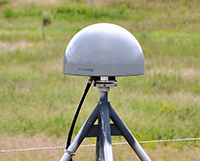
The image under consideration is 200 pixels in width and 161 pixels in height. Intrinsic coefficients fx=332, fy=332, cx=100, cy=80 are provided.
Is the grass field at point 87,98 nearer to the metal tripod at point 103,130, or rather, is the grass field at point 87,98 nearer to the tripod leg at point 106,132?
the metal tripod at point 103,130

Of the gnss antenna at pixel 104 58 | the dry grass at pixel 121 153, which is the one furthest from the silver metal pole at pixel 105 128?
the dry grass at pixel 121 153

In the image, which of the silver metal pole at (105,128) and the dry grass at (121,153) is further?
the dry grass at (121,153)

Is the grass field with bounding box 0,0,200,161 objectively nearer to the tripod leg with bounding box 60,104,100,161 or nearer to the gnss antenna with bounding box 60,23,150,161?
the tripod leg with bounding box 60,104,100,161

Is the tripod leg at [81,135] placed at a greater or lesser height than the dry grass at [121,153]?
greater

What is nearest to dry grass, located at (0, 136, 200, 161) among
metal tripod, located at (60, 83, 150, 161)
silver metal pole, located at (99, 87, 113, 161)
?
metal tripod, located at (60, 83, 150, 161)

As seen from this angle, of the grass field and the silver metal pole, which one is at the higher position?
the silver metal pole

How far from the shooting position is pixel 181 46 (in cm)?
1082

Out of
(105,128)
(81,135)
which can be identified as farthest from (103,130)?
(81,135)

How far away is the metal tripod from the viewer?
175cm

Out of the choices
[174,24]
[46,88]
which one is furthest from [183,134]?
[174,24]

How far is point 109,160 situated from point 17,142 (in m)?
2.19

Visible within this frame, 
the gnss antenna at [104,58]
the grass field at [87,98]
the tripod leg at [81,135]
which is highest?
the gnss antenna at [104,58]

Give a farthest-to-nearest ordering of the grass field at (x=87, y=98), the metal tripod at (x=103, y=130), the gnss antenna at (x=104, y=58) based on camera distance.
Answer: the grass field at (x=87, y=98) < the metal tripod at (x=103, y=130) < the gnss antenna at (x=104, y=58)

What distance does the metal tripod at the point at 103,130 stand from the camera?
1.75 meters
